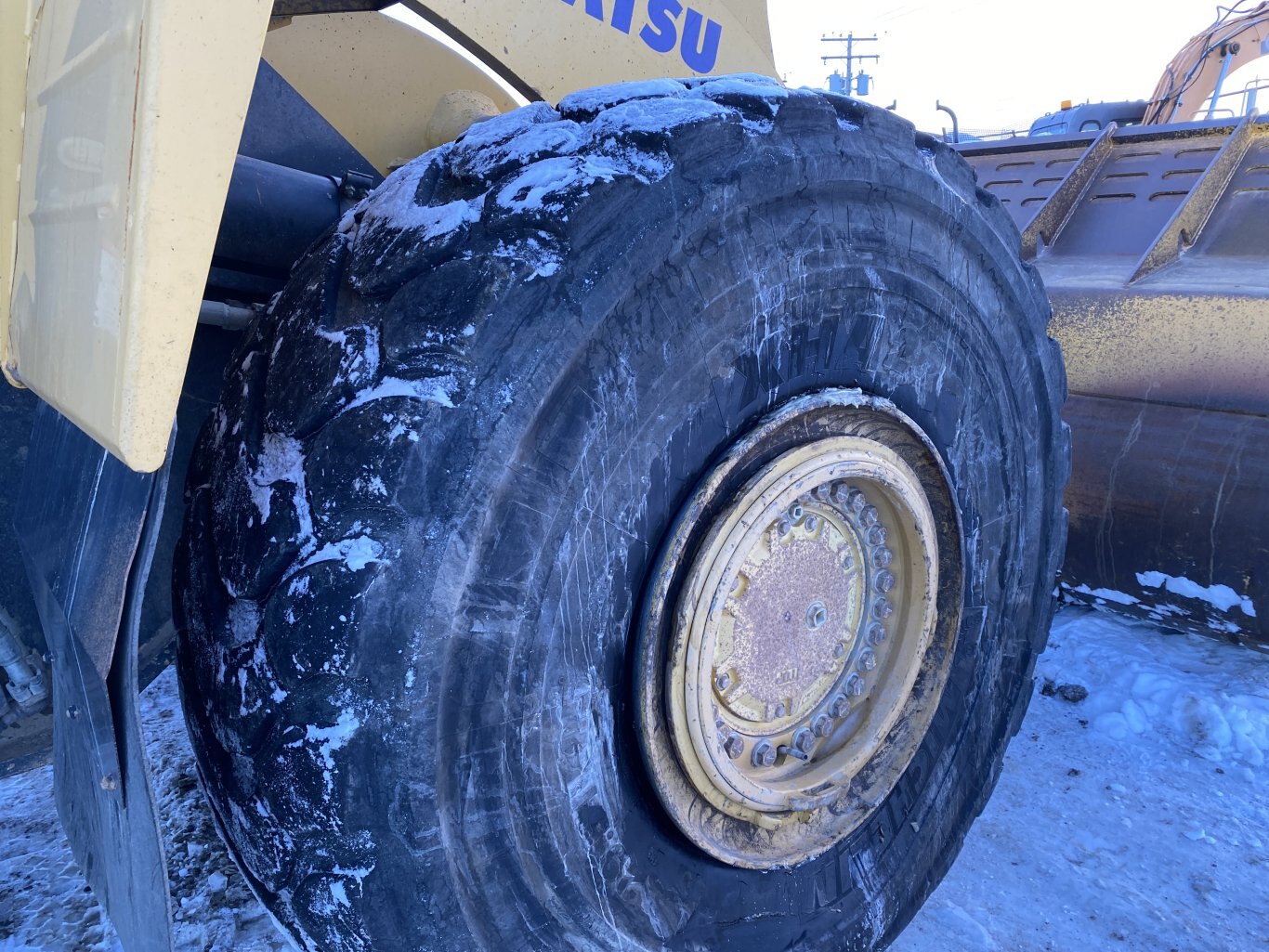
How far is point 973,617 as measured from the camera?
1.77m

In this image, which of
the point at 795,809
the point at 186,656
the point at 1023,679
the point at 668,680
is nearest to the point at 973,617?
the point at 1023,679

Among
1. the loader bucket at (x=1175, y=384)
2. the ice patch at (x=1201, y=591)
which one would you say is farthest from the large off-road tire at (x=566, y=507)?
the ice patch at (x=1201, y=591)

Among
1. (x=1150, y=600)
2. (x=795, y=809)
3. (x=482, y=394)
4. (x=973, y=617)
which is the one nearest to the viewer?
(x=482, y=394)

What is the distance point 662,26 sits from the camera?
80.9 inches

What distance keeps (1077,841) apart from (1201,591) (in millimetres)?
1052

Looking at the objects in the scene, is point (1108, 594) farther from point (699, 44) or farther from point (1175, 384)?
Result: point (699, 44)

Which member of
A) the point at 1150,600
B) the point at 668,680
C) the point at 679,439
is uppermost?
the point at 1150,600

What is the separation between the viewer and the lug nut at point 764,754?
4.93 feet

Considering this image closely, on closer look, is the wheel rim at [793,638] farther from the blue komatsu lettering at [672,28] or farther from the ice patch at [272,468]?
the blue komatsu lettering at [672,28]

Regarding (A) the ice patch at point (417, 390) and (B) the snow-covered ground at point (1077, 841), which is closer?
(A) the ice patch at point (417, 390)

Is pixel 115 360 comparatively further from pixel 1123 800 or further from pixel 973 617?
pixel 1123 800

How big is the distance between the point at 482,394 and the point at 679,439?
31cm

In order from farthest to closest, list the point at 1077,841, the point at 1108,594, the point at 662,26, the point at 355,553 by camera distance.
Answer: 1. the point at 1108,594
2. the point at 1077,841
3. the point at 662,26
4. the point at 355,553

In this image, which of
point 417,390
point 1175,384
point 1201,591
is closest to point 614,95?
point 417,390
